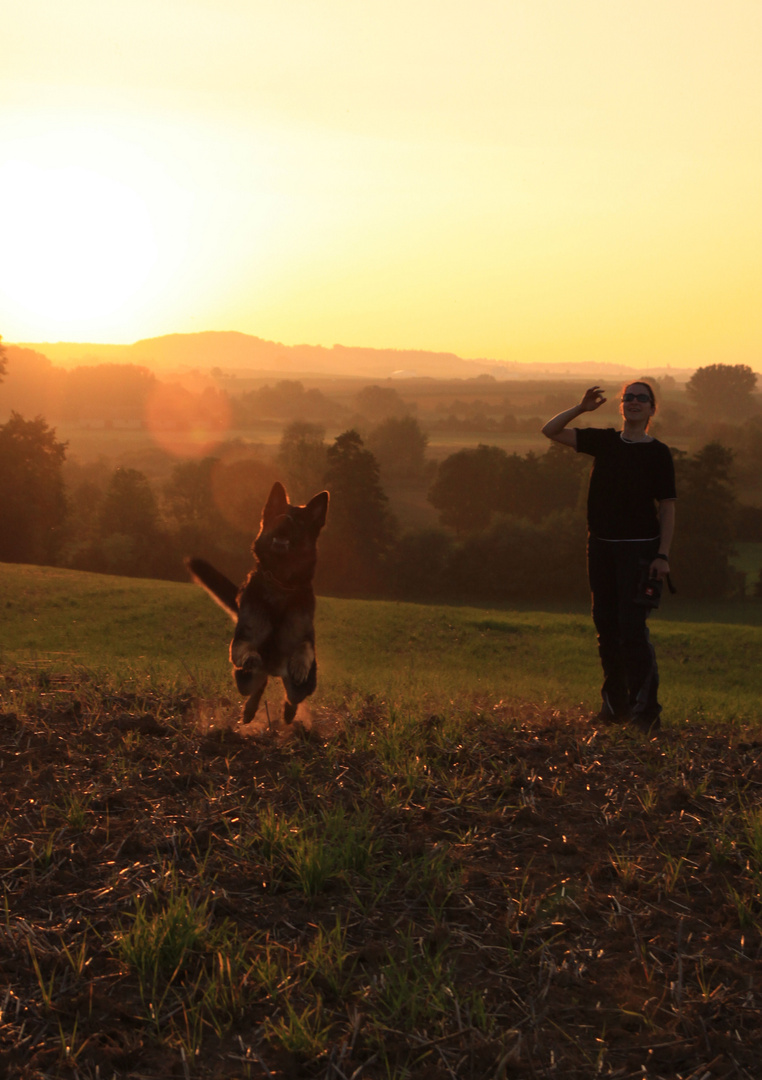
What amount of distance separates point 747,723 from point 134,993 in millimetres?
6711

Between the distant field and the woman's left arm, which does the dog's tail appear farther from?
the distant field

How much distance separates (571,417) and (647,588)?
1525 mm

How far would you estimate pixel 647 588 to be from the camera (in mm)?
7348

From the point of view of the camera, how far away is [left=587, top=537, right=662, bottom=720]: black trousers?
295 inches

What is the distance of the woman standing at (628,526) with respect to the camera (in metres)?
7.46

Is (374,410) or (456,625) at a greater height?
(374,410)

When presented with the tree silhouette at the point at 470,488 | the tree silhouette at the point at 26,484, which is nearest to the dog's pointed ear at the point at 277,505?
the tree silhouette at the point at 26,484

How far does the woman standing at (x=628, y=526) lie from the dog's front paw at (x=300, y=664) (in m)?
2.46

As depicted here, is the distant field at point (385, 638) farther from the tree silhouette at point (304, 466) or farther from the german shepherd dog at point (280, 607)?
the tree silhouette at point (304, 466)

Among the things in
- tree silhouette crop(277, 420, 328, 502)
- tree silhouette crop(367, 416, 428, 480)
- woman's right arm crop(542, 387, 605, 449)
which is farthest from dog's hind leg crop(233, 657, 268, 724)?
tree silhouette crop(367, 416, 428, 480)

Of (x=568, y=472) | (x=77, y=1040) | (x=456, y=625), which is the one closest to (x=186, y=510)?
(x=568, y=472)

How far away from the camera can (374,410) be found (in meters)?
159

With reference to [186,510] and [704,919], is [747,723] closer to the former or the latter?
[704,919]

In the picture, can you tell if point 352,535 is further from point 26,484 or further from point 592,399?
point 592,399
